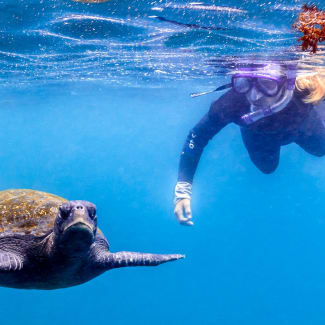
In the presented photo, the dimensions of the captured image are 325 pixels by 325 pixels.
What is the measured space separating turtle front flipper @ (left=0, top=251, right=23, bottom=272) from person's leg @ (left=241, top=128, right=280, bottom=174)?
578 cm

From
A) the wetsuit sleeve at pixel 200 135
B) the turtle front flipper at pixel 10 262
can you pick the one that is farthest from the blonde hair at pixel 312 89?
the turtle front flipper at pixel 10 262

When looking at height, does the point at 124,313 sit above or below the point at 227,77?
below

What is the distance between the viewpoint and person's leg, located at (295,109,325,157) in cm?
778

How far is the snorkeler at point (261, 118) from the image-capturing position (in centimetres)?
682

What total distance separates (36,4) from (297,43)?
540 centimetres

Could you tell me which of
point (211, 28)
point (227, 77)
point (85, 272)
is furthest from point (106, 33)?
point (227, 77)

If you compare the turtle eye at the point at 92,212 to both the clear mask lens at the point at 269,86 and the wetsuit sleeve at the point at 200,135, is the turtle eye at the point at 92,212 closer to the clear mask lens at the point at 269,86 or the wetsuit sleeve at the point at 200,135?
the wetsuit sleeve at the point at 200,135

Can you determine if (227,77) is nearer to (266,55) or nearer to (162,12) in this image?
(266,55)

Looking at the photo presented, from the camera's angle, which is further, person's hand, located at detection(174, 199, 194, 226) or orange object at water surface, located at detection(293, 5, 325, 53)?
person's hand, located at detection(174, 199, 194, 226)

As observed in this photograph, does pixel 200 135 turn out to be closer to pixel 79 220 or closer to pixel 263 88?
pixel 263 88

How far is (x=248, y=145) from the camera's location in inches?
336

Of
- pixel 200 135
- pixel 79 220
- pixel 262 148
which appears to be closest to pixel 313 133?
→ pixel 262 148

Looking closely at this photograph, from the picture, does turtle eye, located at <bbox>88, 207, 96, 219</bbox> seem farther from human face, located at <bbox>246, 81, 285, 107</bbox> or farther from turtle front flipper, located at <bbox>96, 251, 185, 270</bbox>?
human face, located at <bbox>246, 81, 285, 107</bbox>

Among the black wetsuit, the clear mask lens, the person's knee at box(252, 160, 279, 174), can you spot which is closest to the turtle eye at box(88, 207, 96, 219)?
the black wetsuit
